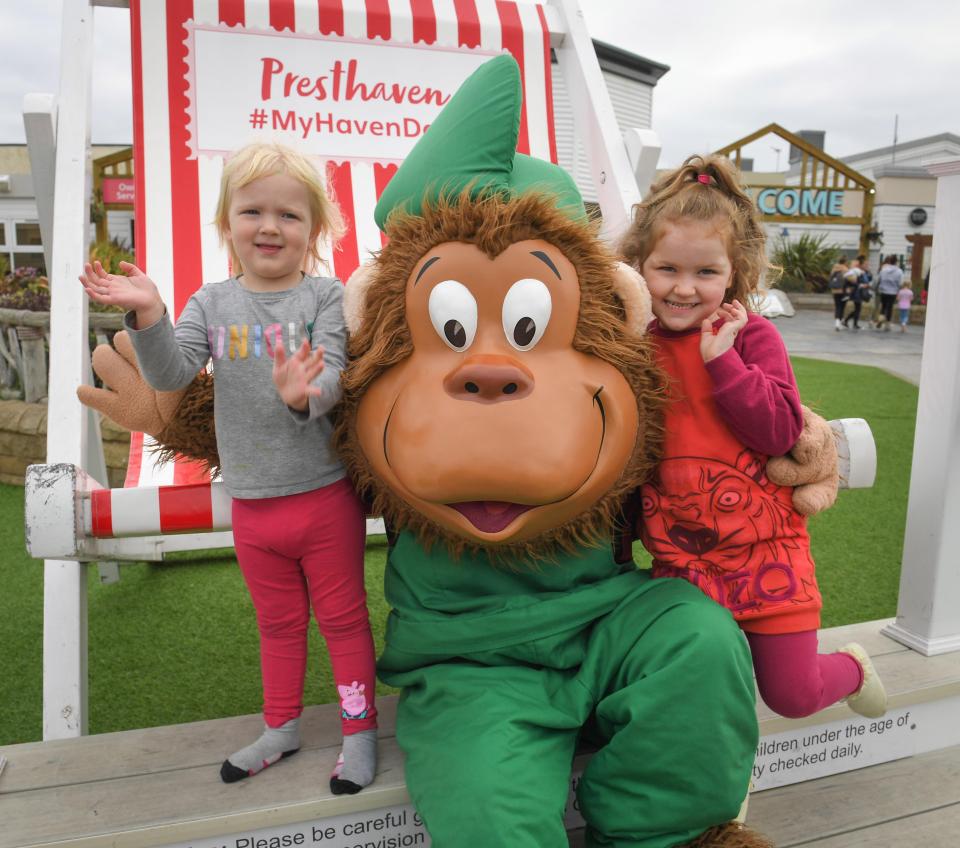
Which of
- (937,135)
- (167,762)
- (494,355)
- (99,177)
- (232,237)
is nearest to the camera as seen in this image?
(494,355)

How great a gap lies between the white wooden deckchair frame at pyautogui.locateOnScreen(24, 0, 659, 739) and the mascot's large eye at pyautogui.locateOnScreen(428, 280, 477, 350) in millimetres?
340

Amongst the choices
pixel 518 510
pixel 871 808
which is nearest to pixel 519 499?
pixel 518 510

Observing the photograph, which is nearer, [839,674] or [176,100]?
[839,674]

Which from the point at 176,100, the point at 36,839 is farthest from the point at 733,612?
the point at 176,100

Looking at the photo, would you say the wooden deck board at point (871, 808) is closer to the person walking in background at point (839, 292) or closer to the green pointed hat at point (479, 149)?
the green pointed hat at point (479, 149)

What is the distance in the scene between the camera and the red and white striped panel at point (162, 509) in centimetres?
131

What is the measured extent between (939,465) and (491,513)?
115 centimetres

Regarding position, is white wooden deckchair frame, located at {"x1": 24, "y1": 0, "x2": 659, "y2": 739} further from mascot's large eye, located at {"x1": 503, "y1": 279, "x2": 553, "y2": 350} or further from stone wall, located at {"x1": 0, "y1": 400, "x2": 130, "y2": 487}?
stone wall, located at {"x1": 0, "y1": 400, "x2": 130, "y2": 487}

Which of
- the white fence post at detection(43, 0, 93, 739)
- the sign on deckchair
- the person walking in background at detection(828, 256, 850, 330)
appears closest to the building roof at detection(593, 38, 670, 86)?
the person walking in background at detection(828, 256, 850, 330)

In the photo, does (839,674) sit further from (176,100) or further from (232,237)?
(176,100)

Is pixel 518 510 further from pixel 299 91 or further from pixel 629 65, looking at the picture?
pixel 629 65

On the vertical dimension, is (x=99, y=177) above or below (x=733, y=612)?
above

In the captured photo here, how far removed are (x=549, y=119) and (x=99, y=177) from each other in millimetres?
12396

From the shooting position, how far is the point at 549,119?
2701mm
